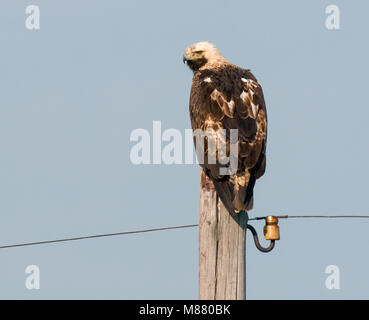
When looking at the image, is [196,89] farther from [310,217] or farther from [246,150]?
[310,217]

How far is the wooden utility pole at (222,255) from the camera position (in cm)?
811

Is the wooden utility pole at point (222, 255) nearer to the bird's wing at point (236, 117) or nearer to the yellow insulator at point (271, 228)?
the yellow insulator at point (271, 228)

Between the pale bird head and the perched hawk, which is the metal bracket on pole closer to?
the perched hawk

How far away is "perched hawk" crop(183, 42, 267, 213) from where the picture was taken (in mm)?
9508

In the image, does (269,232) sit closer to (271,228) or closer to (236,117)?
(271,228)

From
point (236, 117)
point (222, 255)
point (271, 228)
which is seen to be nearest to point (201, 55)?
point (236, 117)

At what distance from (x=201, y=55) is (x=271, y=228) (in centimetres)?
546

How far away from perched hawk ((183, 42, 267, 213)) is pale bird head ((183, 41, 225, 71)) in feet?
3.66

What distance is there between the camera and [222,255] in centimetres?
816

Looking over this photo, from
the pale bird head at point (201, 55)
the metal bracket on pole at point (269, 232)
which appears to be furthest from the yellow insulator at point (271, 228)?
the pale bird head at point (201, 55)

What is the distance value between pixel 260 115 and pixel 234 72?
1263mm

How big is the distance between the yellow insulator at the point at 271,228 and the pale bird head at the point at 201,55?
5056 millimetres

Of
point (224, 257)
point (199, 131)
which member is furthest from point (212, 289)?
point (199, 131)

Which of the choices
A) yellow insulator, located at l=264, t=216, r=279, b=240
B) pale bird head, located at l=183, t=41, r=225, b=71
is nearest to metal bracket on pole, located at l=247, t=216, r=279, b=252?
yellow insulator, located at l=264, t=216, r=279, b=240
